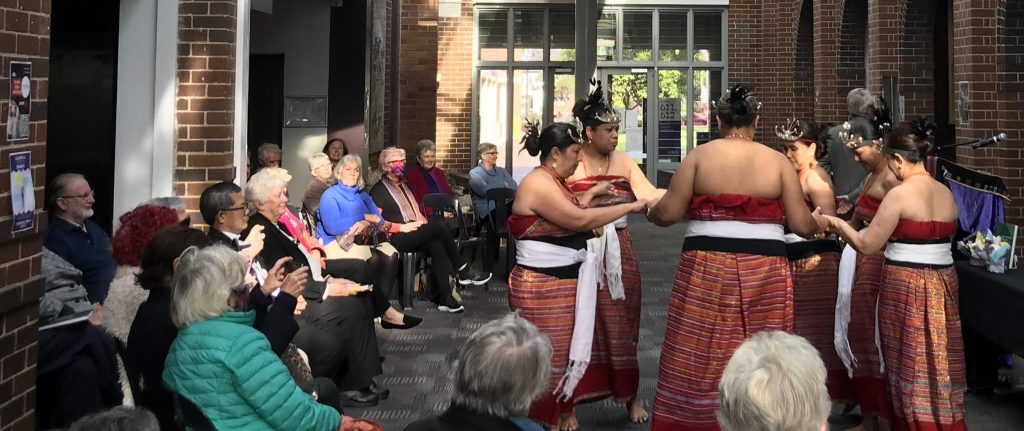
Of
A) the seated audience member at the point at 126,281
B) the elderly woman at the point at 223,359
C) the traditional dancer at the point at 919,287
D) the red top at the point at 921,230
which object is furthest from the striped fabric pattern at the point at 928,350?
the seated audience member at the point at 126,281

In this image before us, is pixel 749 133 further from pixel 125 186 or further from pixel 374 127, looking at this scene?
pixel 374 127

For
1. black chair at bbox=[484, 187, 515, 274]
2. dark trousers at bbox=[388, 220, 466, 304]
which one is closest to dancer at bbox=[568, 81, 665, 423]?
dark trousers at bbox=[388, 220, 466, 304]

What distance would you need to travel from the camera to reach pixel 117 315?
4.77 meters

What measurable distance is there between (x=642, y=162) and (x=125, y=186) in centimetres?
1364

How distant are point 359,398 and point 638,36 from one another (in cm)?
1466

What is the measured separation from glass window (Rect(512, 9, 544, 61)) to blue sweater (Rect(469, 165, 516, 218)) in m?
8.40

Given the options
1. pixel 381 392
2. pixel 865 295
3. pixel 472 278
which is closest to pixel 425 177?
pixel 472 278

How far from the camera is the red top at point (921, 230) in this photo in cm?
495

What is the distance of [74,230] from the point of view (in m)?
5.17

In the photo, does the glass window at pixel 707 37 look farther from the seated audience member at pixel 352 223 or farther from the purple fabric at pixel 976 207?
the purple fabric at pixel 976 207

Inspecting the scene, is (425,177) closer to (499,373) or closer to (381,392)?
(381,392)

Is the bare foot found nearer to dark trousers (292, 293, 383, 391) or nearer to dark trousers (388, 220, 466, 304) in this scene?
dark trousers (292, 293, 383, 391)

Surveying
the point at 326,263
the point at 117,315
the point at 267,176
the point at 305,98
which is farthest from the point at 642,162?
the point at 117,315

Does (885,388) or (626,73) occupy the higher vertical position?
(885,388)
